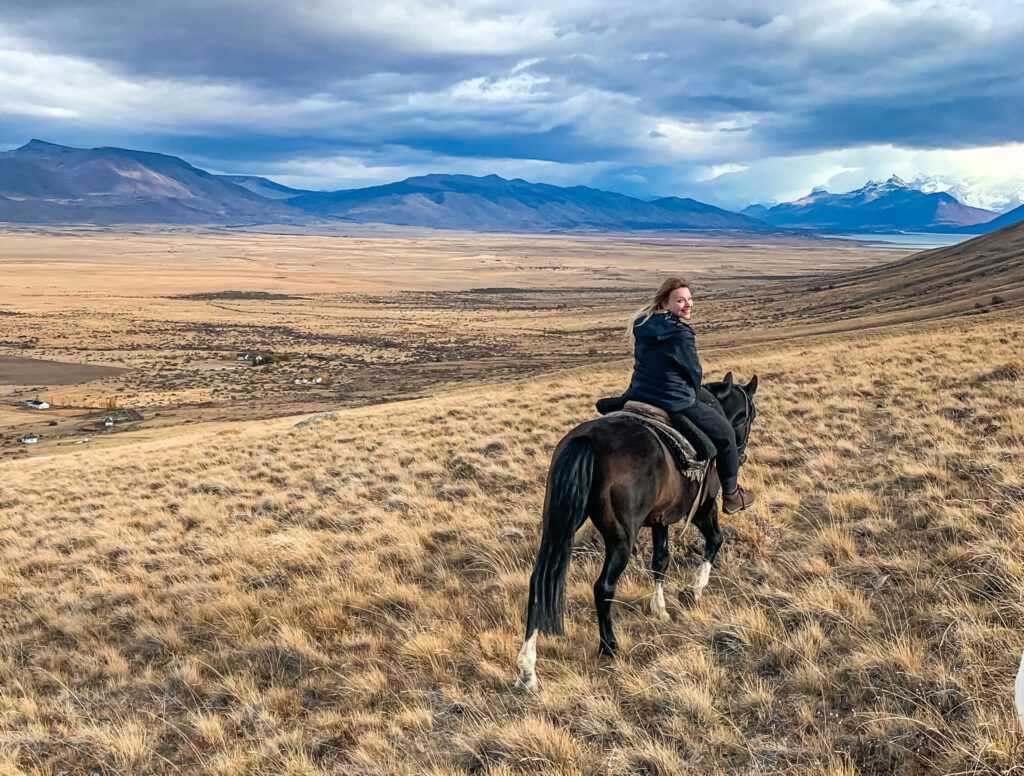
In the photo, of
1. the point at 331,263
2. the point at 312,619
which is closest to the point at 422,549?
the point at 312,619

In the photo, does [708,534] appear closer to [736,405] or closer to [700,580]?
[700,580]

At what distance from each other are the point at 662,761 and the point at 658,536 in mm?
2367

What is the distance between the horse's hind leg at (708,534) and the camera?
569 centimetres

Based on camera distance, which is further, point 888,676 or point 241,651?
point 241,651

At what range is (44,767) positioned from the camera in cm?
442

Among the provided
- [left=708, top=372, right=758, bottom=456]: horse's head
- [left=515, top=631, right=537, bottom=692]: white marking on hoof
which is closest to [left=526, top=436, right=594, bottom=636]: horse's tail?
[left=515, top=631, right=537, bottom=692]: white marking on hoof

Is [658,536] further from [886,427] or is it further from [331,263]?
[331,263]

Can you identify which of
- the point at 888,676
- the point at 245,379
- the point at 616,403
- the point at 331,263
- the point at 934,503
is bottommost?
the point at 245,379

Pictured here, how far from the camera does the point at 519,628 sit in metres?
5.43

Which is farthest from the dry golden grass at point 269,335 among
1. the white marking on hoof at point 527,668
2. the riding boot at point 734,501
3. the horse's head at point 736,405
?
the white marking on hoof at point 527,668

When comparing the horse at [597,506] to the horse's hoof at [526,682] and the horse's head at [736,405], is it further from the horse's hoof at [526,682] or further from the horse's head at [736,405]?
the horse's head at [736,405]

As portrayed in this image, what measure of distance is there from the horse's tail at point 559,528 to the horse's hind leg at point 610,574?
265mm

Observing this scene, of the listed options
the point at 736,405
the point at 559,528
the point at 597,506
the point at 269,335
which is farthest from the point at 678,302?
the point at 269,335

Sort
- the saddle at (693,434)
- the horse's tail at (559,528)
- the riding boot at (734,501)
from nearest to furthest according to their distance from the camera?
the horse's tail at (559,528)
the saddle at (693,434)
the riding boot at (734,501)
